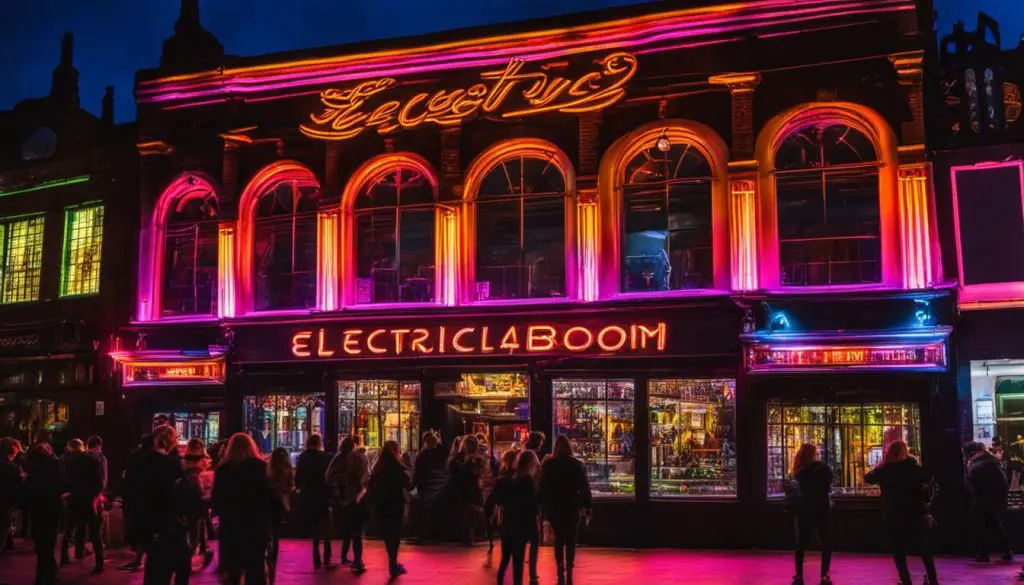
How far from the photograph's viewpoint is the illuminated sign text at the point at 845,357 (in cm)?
1697

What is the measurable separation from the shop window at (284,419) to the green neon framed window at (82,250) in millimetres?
5166

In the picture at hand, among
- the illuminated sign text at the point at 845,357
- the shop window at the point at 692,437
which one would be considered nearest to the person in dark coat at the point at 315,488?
the shop window at the point at 692,437

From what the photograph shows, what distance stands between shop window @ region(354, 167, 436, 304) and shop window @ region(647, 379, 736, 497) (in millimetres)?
4857

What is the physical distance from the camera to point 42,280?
80.9ft

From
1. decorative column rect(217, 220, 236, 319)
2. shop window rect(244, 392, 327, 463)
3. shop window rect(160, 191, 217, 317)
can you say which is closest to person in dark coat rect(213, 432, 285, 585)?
shop window rect(244, 392, 327, 463)

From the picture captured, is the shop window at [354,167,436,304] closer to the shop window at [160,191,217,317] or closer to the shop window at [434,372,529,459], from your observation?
the shop window at [434,372,529,459]

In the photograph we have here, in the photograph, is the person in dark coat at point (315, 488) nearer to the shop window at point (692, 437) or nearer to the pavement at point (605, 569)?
the pavement at point (605, 569)

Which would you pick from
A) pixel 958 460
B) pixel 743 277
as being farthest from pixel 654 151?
pixel 958 460

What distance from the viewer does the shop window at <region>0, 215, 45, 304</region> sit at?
24.9 meters

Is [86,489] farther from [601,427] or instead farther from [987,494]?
[987,494]

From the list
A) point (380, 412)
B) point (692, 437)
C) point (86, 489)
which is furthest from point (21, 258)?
point (692, 437)

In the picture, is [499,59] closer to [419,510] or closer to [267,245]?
[267,245]

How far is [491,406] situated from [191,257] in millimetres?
7336

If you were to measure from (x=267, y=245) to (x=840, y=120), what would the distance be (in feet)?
36.5
